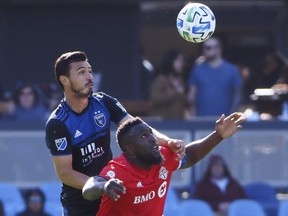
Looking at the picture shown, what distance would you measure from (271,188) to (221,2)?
5098 millimetres

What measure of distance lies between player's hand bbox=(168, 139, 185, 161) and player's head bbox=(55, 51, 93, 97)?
2.31 feet

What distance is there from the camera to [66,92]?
7.79 m

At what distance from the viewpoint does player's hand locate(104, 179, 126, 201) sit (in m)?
6.60

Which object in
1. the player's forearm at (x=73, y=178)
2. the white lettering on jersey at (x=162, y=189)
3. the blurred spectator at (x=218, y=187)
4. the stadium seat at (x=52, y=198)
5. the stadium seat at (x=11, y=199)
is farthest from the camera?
the blurred spectator at (x=218, y=187)

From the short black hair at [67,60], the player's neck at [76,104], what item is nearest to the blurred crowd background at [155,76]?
the player's neck at [76,104]

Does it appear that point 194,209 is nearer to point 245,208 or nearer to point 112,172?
point 245,208

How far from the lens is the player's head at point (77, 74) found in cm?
769

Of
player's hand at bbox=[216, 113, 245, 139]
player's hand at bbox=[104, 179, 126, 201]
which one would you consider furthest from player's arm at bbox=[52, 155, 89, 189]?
player's hand at bbox=[216, 113, 245, 139]

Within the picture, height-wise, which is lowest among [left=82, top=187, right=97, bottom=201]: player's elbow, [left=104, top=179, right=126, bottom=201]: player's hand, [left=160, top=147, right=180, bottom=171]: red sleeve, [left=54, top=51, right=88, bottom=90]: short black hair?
[left=82, top=187, right=97, bottom=201]: player's elbow

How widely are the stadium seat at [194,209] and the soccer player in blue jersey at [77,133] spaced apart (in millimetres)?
3811

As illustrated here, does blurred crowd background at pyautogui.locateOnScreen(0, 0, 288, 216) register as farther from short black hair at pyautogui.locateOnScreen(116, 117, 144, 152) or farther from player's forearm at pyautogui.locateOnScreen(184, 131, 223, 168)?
short black hair at pyautogui.locateOnScreen(116, 117, 144, 152)

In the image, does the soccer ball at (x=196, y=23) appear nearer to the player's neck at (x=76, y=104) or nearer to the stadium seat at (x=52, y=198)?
the player's neck at (x=76, y=104)

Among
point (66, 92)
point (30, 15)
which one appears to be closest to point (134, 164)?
point (66, 92)

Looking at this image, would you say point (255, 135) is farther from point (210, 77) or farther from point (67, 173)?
point (67, 173)
